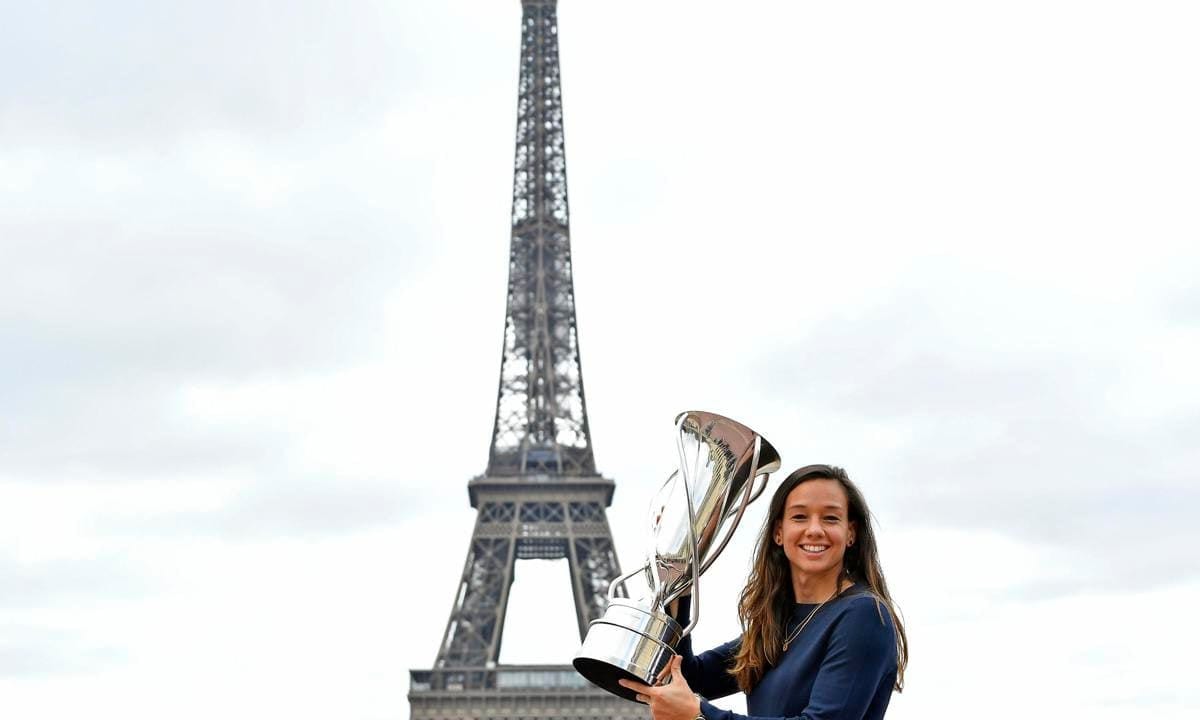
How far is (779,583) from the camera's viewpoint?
4.85 m

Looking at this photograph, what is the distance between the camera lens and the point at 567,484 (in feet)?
244

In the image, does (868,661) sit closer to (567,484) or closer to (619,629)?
(619,629)

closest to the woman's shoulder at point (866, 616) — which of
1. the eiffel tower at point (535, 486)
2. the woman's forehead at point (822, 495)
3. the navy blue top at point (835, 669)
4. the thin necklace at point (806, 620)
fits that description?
the navy blue top at point (835, 669)

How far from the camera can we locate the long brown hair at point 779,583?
15.3 ft

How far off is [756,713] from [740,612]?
0.32 m

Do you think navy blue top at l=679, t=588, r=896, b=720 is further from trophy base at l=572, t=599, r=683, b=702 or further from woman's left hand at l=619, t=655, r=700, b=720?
trophy base at l=572, t=599, r=683, b=702

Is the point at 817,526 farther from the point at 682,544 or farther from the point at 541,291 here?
the point at 541,291

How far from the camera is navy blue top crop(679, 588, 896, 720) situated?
440cm

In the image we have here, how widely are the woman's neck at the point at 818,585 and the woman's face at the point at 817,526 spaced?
0.03 metres

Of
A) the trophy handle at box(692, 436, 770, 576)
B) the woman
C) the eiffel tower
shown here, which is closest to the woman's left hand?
the woman

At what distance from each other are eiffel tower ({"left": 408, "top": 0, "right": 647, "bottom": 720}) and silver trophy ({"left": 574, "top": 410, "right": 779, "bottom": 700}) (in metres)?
64.0

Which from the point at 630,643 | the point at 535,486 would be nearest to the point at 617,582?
the point at 630,643

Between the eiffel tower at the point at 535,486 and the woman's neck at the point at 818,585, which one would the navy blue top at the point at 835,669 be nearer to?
the woman's neck at the point at 818,585

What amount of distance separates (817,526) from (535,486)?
7013cm
